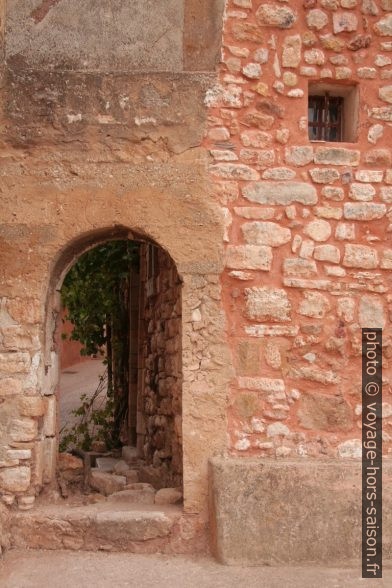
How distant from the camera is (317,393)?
14.3ft

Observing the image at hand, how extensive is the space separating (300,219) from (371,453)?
1.56 meters

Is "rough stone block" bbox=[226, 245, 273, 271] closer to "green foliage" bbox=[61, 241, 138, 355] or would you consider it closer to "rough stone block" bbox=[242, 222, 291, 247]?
"rough stone block" bbox=[242, 222, 291, 247]

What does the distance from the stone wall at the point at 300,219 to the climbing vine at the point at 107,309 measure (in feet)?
10.6

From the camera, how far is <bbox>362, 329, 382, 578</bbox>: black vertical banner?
409 centimetres

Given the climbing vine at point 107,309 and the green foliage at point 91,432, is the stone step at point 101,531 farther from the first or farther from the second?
the climbing vine at point 107,309

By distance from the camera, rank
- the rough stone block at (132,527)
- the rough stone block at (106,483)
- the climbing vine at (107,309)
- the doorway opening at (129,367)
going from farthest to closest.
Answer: the climbing vine at (107,309), the doorway opening at (129,367), the rough stone block at (106,483), the rough stone block at (132,527)

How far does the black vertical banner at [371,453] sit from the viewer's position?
13.4ft

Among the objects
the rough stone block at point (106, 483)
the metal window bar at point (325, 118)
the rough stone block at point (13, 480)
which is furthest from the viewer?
the rough stone block at point (106, 483)

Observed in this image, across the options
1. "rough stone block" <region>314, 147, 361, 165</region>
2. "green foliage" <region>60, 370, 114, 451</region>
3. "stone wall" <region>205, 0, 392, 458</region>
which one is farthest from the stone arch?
"green foliage" <region>60, 370, 114, 451</region>

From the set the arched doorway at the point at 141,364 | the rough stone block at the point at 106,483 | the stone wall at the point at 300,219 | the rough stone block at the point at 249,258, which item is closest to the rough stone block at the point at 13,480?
the arched doorway at the point at 141,364

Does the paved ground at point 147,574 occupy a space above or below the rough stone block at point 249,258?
below

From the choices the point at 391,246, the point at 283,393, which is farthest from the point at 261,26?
the point at 283,393

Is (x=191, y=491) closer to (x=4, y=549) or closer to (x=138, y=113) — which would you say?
(x=4, y=549)

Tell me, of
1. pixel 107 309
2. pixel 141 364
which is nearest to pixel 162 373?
pixel 141 364
